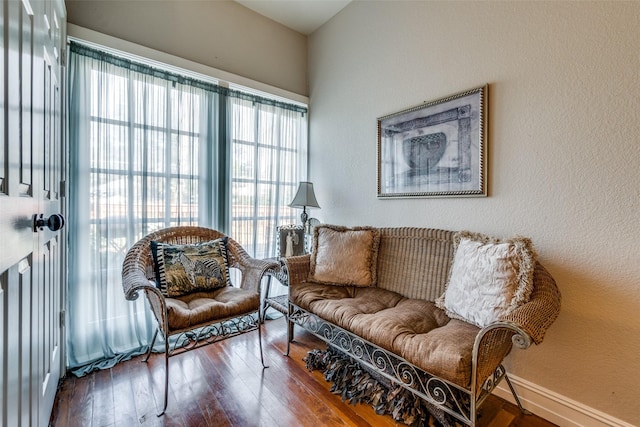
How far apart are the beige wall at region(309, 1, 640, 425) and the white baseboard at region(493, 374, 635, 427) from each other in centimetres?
4

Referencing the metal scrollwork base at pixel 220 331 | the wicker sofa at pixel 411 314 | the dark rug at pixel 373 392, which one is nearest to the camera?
the wicker sofa at pixel 411 314

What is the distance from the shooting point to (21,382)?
2.85 ft

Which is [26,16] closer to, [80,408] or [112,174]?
[112,174]

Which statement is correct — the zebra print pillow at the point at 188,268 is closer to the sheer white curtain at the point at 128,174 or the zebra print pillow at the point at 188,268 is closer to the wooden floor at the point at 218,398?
the sheer white curtain at the point at 128,174

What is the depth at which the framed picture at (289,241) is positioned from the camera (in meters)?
2.87

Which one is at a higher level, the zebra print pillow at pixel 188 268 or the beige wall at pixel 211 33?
the beige wall at pixel 211 33

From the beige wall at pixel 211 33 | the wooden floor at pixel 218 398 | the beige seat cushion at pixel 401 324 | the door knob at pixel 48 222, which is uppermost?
Answer: the beige wall at pixel 211 33

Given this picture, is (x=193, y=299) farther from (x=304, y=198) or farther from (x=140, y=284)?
(x=304, y=198)

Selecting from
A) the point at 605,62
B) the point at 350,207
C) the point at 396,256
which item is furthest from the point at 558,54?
the point at 350,207

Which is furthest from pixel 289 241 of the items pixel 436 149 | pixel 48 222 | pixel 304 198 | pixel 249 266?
pixel 48 222

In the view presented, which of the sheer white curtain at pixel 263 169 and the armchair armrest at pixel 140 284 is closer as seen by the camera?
the armchair armrest at pixel 140 284

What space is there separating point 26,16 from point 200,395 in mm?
1880

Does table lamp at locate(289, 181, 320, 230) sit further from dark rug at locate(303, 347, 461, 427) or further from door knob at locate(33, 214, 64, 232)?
door knob at locate(33, 214, 64, 232)

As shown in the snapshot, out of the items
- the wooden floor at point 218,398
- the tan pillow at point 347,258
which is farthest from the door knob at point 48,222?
the tan pillow at point 347,258
